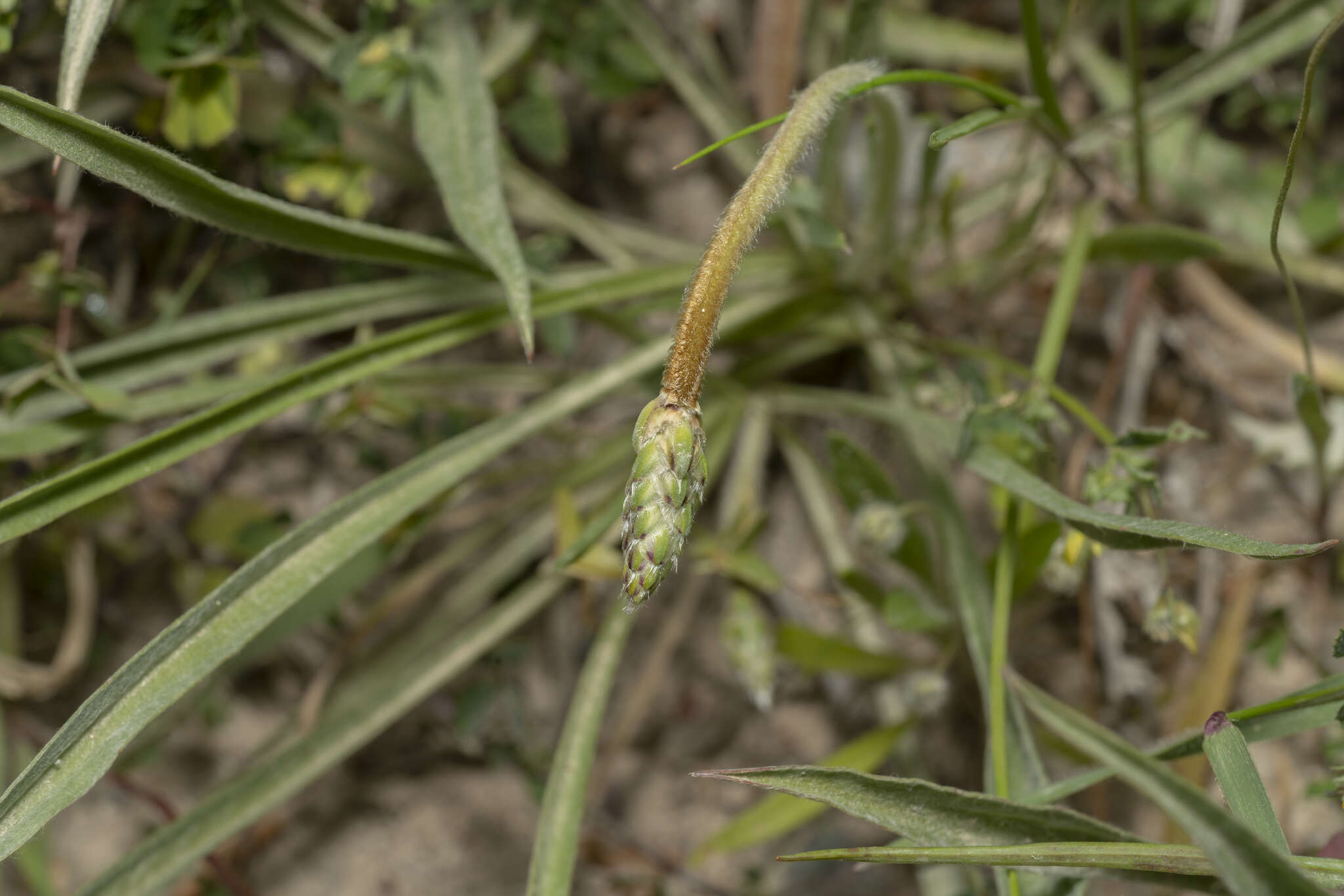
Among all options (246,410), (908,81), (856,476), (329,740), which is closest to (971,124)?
(908,81)

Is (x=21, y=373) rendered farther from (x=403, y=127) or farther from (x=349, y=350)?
(x=403, y=127)

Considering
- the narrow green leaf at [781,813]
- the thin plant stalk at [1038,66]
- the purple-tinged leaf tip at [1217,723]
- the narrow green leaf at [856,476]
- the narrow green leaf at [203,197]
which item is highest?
the narrow green leaf at [203,197]

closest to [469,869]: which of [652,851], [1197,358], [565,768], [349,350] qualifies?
[652,851]

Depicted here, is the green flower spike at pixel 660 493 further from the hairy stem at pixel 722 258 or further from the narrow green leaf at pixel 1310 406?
the narrow green leaf at pixel 1310 406

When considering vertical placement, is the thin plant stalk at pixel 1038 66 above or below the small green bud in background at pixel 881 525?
above

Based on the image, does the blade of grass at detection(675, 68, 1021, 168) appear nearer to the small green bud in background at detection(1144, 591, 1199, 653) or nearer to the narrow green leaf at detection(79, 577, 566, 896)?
the small green bud in background at detection(1144, 591, 1199, 653)

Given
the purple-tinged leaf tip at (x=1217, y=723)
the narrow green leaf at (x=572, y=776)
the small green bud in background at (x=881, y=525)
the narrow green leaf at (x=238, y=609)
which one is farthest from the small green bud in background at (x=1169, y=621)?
the narrow green leaf at (x=238, y=609)

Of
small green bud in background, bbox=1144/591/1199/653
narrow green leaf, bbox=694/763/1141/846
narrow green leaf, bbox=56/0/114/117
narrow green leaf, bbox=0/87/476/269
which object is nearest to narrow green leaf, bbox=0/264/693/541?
narrow green leaf, bbox=0/87/476/269
